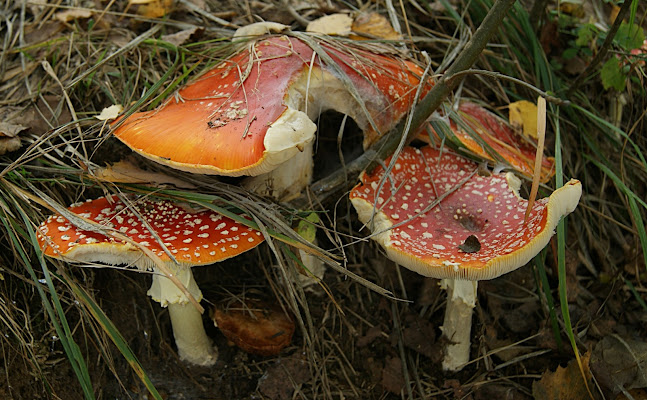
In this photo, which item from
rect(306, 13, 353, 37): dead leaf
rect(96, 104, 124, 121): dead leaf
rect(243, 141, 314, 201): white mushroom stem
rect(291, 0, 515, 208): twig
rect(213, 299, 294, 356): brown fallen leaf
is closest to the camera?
rect(291, 0, 515, 208): twig

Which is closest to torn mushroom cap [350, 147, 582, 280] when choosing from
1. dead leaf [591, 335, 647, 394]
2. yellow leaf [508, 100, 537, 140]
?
yellow leaf [508, 100, 537, 140]

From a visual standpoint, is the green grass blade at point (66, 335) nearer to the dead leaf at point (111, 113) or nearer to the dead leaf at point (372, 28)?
the dead leaf at point (111, 113)

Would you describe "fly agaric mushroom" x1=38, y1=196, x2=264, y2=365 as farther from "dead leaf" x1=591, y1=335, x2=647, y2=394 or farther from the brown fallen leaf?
"dead leaf" x1=591, y1=335, x2=647, y2=394

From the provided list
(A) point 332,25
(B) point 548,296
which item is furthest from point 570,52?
(B) point 548,296

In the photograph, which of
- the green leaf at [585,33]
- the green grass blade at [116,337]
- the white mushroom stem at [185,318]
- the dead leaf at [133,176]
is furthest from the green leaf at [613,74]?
the green grass blade at [116,337]

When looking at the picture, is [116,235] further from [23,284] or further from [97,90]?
[97,90]

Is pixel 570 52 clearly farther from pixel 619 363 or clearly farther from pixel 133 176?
pixel 133 176

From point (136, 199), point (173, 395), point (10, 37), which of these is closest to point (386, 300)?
point (173, 395)
